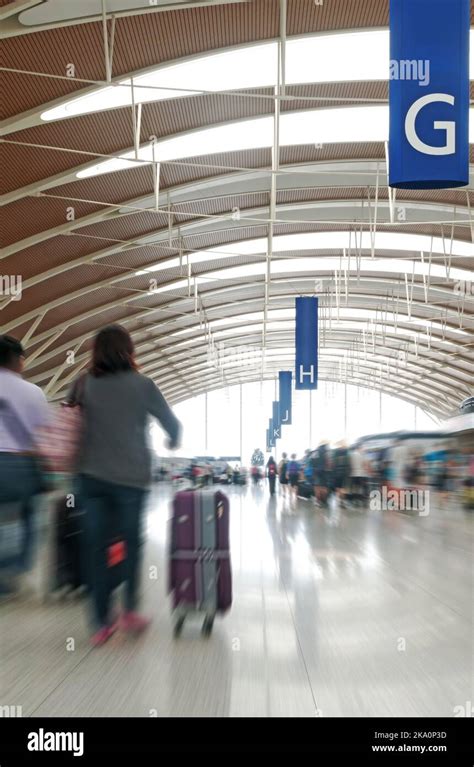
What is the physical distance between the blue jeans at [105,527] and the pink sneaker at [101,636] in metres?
0.03

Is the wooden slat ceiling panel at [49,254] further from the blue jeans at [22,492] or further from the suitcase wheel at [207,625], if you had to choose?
the suitcase wheel at [207,625]

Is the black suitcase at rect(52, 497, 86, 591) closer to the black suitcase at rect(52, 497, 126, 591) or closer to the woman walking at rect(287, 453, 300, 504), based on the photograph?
the black suitcase at rect(52, 497, 126, 591)

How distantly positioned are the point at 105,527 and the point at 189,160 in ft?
74.1

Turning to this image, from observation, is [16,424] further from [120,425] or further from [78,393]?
[120,425]

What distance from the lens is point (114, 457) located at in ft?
17.3

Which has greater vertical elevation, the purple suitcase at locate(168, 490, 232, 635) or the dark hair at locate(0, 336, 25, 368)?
the dark hair at locate(0, 336, 25, 368)

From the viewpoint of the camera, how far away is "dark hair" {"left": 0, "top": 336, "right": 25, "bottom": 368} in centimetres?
646

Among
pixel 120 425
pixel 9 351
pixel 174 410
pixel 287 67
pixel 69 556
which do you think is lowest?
pixel 69 556

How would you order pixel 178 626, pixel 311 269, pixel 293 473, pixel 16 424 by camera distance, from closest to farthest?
1. pixel 178 626
2. pixel 16 424
3. pixel 293 473
4. pixel 311 269

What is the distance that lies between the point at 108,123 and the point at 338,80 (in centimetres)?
620

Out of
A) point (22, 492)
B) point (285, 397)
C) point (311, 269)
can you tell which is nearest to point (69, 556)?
point (22, 492)

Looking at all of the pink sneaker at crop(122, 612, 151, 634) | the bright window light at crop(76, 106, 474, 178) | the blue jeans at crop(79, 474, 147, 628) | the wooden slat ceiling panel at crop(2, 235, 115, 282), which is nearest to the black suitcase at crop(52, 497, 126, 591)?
the pink sneaker at crop(122, 612, 151, 634)

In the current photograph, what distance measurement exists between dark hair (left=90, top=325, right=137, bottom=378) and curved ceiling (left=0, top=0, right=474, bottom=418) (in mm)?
11686
